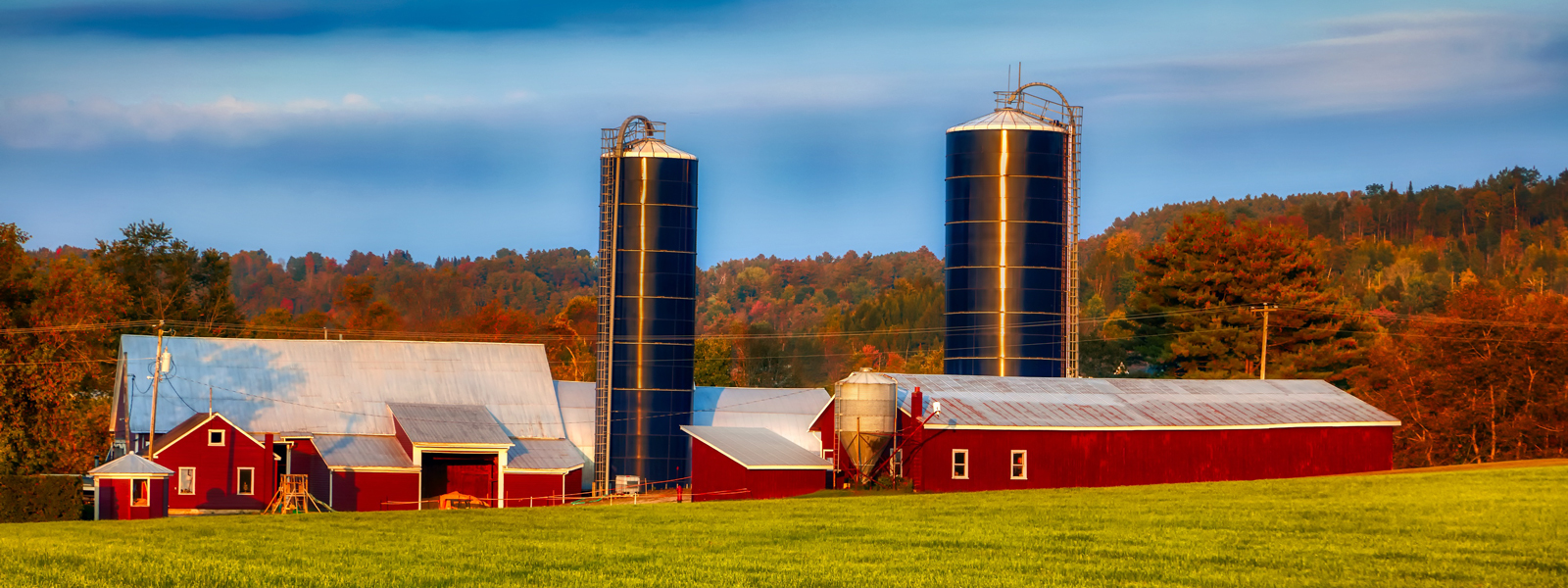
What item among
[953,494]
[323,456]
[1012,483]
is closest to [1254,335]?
[1012,483]

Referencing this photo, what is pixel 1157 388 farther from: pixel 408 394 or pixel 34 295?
pixel 34 295

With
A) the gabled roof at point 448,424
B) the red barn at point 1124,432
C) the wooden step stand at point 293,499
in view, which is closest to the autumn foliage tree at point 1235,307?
the red barn at point 1124,432

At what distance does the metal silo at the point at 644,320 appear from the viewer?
58.8 m

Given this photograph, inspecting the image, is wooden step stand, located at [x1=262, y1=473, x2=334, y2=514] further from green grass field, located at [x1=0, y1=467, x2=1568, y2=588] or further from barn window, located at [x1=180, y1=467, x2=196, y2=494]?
green grass field, located at [x1=0, y1=467, x2=1568, y2=588]

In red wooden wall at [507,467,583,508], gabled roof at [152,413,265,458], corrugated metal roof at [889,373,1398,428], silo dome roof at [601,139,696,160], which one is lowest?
red wooden wall at [507,467,583,508]

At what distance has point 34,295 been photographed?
55094mm

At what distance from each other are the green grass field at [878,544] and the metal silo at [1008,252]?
21.0 meters

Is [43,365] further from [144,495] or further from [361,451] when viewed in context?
[144,495]

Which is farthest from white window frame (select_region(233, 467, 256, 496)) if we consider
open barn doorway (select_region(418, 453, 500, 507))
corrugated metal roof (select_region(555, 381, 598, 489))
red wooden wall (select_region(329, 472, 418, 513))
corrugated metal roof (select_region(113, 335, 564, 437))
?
corrugated metal roof (select_region(555, 381, 598, 489))

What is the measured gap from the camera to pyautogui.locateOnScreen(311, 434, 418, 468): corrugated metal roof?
2047 inches

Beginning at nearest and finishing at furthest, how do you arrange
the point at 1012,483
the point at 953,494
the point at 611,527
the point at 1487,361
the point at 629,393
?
1. the point at 611,527
2. the point at 953,494
3. the point at 1012,483
4. the point at 629,393
5. the point at 1487,361

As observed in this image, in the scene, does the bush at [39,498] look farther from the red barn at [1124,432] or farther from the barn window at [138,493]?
the red barn at [1124,432]

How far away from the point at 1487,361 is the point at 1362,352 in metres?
6.13

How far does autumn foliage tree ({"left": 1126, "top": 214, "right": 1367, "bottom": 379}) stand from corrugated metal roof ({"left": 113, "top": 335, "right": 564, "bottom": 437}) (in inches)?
1309
